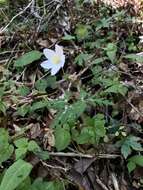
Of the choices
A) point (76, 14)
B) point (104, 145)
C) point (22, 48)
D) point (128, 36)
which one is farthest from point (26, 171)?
point (76, 14)

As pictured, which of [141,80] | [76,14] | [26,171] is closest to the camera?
[26,171]

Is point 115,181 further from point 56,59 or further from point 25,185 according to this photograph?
point 56,59

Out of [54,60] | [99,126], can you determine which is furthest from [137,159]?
[54,60]

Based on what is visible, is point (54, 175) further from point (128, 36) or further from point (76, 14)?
point (76, 14)

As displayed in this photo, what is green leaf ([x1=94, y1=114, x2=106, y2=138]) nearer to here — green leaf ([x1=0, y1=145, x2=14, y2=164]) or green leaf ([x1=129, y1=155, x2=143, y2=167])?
green leaf ([x1=129, y1=155, x2=143, y2=167])

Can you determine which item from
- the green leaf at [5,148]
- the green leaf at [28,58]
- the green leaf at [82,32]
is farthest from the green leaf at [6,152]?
the green leaf at [82,32]

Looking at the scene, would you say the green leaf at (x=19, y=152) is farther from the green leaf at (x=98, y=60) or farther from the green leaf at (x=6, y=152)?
the green leaf at (x=98, y=60)

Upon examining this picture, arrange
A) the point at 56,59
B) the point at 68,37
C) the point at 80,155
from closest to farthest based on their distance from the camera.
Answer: the point at 80,155 → the point at 56,59 → the point at 68,37

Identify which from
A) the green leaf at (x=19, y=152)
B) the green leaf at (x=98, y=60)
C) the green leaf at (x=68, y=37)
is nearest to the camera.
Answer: the green leaf at (x=19, y=152)
